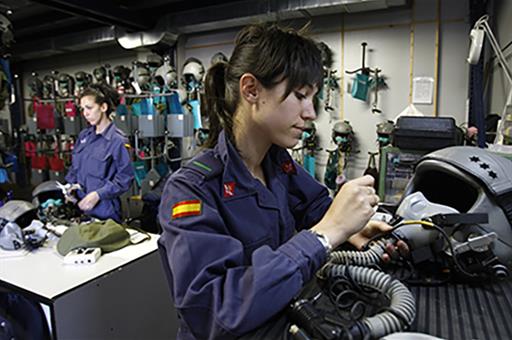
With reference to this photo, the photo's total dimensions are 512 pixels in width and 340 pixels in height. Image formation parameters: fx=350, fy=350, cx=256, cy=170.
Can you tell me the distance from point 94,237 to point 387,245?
1.61m

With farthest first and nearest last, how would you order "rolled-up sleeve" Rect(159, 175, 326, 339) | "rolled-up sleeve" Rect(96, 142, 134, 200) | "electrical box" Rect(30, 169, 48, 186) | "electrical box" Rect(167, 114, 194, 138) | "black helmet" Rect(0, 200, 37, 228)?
"electrical box" Rect(30, 169, 48, 186) < "electrical box" Rect(167, 114, 194, 138) < "rolled-up sleeve" Rect(96, 142, 134, 200) < "black helmet" Rect(0, 200, 37, 228) < "rolled-up sleeve" Rect(159, 175, 326, 339)

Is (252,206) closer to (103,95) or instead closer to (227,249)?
(227,249)

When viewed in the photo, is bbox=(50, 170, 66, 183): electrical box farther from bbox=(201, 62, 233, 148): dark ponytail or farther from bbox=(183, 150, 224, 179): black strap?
bbox=(183, 150, 224, 179): black strap

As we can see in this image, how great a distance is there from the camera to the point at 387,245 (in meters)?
0.90

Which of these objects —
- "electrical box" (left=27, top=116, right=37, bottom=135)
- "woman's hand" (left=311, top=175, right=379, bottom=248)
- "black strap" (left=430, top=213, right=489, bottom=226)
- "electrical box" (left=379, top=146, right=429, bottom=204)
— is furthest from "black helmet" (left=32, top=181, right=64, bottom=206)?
"electrical box" (left=27, top=116, right=37, bottom=135)

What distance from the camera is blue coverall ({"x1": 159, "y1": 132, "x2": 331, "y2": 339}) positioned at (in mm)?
631

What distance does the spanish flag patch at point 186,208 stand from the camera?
74 cm

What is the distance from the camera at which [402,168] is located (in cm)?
230

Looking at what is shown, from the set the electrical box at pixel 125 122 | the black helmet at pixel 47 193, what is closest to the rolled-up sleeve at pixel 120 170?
the black helmet at pixel 47 193

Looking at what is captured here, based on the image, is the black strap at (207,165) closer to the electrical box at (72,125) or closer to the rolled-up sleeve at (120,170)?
the rolled-up sleeve at (120,170)

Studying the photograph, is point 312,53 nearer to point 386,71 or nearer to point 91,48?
point 386,71

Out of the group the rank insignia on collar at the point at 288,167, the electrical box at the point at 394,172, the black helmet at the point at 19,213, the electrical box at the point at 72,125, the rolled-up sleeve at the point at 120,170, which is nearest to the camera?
the rank insignia on collar at the point at 288,167

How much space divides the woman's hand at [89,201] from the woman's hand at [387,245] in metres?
2.10

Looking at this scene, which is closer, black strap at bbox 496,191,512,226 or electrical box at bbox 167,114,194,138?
black strap at bbox 496,191,512,226
